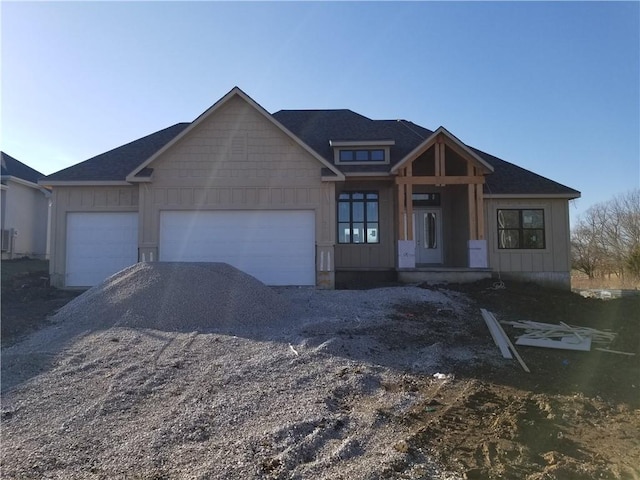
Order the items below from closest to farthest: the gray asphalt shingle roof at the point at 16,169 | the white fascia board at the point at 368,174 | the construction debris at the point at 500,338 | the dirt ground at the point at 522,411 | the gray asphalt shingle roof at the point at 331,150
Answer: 1. the dirt ground at the point at 522,411
2. the construction debris at the point at 500,338
3. the gray asphalt shingle roof at the point at 331,150
4. the white fascia board at the point at 368,174
5. the gray asphalt shingle roof at the point at 16,169

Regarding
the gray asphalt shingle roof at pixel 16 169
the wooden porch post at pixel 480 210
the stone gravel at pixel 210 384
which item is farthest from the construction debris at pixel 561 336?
the gray asphalt shingle roof at pixel 16 169

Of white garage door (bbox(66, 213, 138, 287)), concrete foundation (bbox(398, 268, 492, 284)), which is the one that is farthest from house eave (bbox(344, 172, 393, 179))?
white garage door (bbox(66, 213, 138, 287))

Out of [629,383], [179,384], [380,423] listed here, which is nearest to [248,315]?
[179,384]

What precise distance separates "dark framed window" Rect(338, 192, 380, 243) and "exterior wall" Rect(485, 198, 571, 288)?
3751mm

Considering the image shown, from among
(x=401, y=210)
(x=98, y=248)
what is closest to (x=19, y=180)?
(x=98, y=248)

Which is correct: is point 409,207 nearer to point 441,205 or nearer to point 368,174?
point 368,174

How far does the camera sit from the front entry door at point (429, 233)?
18.1 m

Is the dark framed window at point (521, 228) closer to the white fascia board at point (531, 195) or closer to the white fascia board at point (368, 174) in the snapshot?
the white fascia board at point (531, 195)

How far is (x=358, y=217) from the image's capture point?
17188 millimetres

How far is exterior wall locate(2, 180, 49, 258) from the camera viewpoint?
2173 centimetres

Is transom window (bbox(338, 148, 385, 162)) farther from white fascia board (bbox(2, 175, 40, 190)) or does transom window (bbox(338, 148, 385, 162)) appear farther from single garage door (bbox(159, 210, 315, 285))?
white fascia board (bbox(2, 175, 40, 190))

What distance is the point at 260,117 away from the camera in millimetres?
14633

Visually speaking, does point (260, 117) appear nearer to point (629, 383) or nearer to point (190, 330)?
point (190, 330)

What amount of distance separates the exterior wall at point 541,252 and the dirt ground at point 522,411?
564 centimetres
